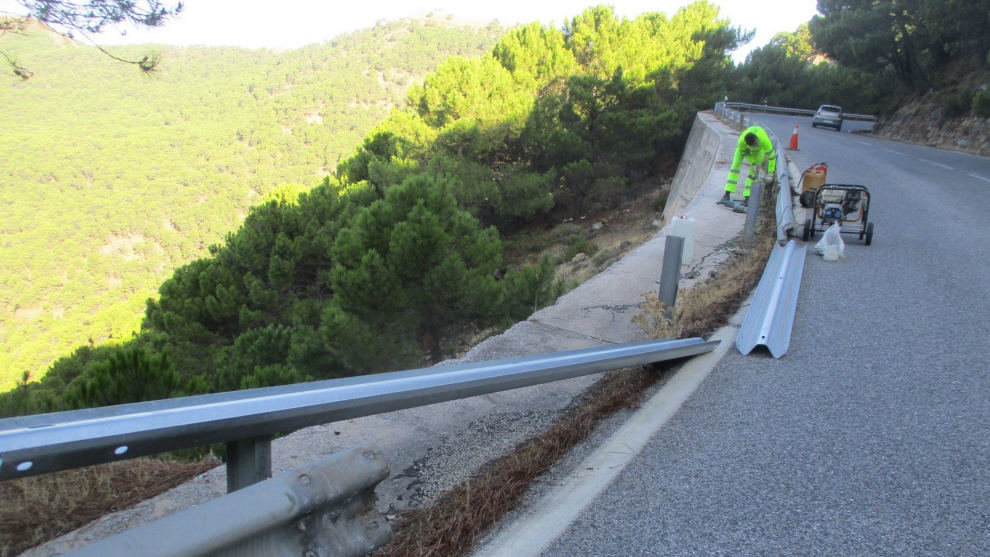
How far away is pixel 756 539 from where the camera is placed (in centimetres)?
226

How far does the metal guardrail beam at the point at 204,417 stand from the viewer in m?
1.37

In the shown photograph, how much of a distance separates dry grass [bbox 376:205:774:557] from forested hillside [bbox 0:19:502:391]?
65996 millimetres

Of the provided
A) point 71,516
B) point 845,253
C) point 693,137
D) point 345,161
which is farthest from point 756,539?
point 693,137

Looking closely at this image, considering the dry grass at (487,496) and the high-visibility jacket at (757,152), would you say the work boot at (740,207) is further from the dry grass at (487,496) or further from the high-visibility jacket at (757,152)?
the dry grass at (487,496)

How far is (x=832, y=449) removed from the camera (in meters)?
2.98

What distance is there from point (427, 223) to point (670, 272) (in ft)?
20.9

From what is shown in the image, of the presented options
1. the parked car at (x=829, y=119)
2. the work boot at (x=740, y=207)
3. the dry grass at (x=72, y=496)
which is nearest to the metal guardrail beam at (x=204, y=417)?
the dry grass at (x=72, y=496)

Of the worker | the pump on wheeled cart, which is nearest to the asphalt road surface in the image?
the pump on wheeled cart

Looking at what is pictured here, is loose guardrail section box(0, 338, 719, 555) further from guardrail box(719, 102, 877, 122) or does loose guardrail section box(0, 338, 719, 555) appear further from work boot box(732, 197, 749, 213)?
guardrail box(719, 102, 877, 122)

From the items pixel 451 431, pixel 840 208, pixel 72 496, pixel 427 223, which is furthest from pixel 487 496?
pixel 427 223

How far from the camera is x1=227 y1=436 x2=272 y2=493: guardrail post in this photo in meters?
1.77

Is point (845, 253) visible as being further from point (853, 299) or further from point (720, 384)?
point (720, 384)

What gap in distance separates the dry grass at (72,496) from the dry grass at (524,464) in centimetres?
106

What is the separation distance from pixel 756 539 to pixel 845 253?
685 centimetres
